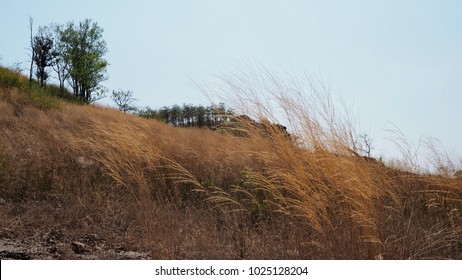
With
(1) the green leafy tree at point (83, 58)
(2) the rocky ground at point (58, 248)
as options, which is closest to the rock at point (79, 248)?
(2) the rocky ground at point (58, 248)

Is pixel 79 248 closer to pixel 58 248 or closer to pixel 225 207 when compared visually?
pixel 58 248

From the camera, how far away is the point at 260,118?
4613 mm

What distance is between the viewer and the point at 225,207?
18.8ft

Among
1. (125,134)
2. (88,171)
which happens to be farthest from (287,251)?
(88,171)

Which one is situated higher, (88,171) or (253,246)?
(88,171)

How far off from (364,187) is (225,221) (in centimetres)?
191

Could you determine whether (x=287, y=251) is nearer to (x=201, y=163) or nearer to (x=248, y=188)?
(x=248, y=188)

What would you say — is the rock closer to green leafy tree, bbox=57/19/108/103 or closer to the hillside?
the hillside

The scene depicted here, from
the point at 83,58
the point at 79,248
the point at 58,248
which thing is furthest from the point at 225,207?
the point at 83,58

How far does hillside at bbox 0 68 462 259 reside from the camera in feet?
12.0

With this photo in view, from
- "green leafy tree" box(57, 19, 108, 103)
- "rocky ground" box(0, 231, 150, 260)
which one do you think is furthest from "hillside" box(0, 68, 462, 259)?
"green leafy tree" box(57, 19, 108, 103)

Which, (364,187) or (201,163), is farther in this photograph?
(201,163)

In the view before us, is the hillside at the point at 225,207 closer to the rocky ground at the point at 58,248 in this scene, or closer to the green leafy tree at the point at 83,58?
the rocky ground at the point at 58,248

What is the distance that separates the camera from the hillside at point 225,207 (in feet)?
12.0
